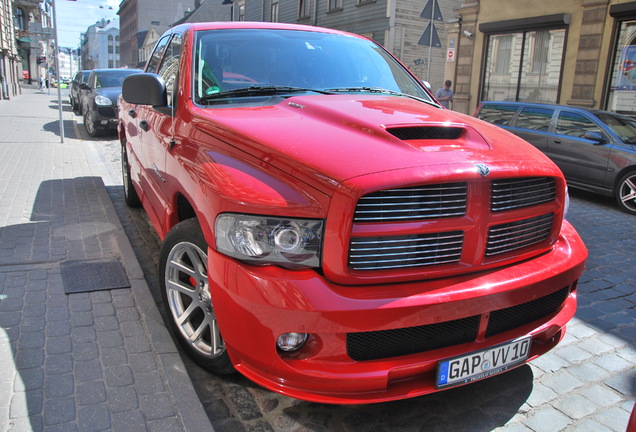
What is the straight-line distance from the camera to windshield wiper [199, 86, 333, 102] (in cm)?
325

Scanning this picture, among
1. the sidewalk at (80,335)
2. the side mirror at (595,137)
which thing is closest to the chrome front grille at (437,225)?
the sidewalk at (80,335)

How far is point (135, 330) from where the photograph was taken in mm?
3201

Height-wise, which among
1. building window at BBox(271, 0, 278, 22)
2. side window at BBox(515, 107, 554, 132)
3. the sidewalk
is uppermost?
building window at BBox(271, 0, 278, 22)

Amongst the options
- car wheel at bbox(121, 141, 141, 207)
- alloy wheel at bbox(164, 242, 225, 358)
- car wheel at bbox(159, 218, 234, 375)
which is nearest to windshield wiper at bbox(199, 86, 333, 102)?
car wheel at bbox(159, 218, 234, 375)

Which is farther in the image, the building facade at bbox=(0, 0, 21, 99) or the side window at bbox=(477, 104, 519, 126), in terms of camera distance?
the building facade at bbox=(0, 0, 21, 99)

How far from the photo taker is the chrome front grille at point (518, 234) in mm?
2453

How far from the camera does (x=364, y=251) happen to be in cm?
219

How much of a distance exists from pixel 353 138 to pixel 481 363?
3.91 ft

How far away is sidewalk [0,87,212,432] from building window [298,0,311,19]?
23.4 m

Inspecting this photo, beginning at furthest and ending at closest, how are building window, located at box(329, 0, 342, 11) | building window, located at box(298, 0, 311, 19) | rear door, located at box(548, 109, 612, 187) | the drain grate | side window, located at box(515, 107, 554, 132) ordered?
building window, located at box(298, 0, 311, 19) < building window, located at box(329, 0, 342, 11) < side window, located at box(515, 107, 554, 132) < rear door, located at box(548, 109, 612, 187) < the drain grate

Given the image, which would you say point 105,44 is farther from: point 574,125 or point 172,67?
point 172,67

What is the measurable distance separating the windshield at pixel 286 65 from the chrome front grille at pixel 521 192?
142 centimetres

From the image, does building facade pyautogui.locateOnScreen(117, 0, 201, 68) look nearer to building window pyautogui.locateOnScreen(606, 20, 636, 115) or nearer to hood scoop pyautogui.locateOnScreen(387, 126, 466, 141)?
building window pyautogui.locateOnScreen(606, 20, 636, 115)

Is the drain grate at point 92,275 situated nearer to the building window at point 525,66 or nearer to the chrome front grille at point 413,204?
the chrome front grille at point 413,204
